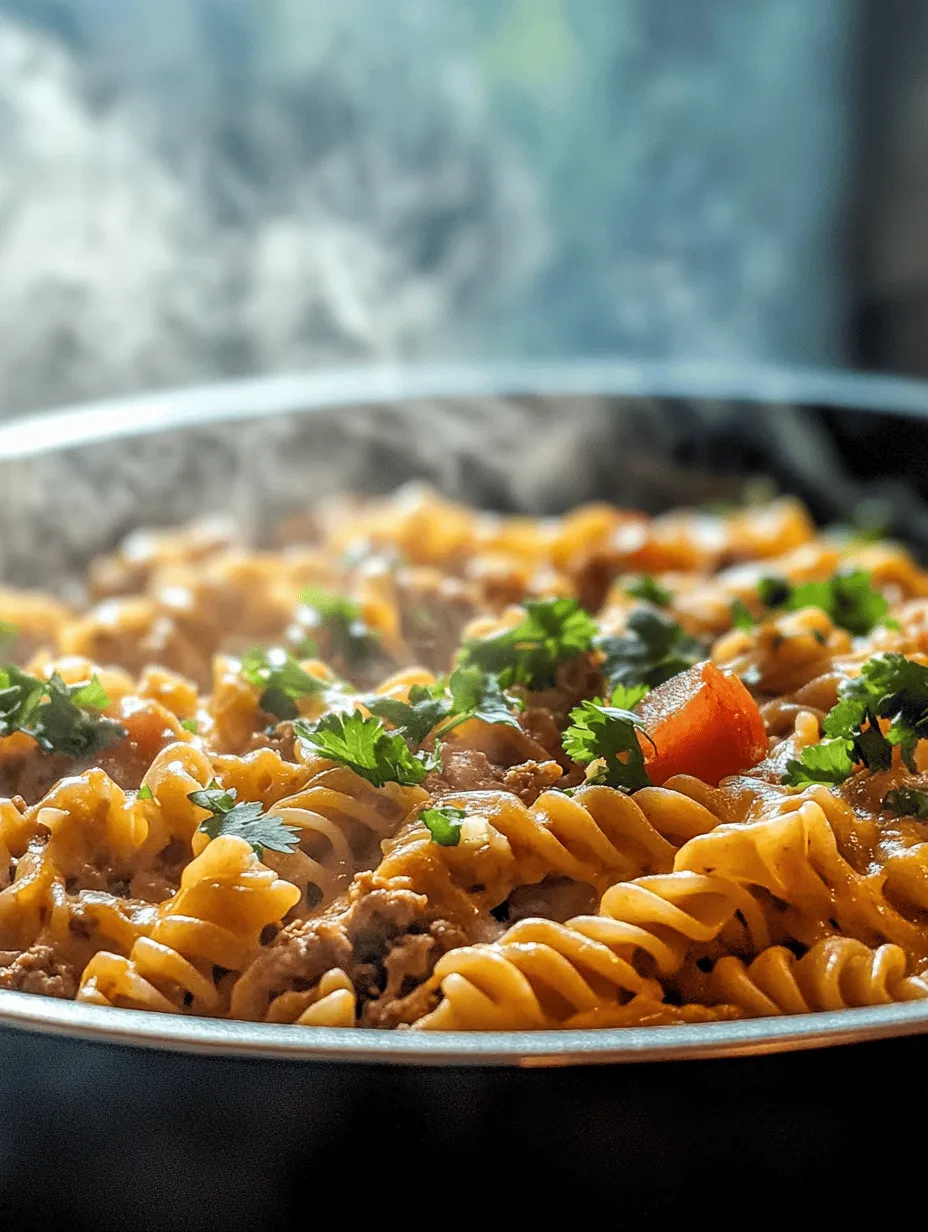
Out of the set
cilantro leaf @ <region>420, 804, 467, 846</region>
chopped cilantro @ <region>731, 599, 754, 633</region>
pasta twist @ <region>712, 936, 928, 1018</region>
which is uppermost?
chopped cilantro @ <region>731, 599, 754, 633</region>

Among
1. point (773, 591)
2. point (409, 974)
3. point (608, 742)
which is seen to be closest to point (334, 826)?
point (409, 974)

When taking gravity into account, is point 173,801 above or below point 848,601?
below

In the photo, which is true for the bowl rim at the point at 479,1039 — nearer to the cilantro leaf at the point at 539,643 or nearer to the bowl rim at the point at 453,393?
the cilantro leaf at the point at 539,643

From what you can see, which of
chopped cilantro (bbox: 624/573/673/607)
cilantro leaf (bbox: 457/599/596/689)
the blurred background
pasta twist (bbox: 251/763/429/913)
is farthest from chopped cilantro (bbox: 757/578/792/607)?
the blurred background

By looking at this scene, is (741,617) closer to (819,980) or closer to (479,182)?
(819,980)

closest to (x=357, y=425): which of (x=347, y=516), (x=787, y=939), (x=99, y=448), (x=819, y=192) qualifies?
(x=347, y=516)

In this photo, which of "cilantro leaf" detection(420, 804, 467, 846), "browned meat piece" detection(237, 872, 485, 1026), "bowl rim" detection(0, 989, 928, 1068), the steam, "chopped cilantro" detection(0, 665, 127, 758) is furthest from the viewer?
the steam

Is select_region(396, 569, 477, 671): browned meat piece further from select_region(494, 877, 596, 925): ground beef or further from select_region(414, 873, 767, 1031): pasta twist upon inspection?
select_region(414, 873, 767, 1031): pasta twist

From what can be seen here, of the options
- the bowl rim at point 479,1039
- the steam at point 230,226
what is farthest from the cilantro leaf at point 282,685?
the steam at point 230,226
